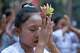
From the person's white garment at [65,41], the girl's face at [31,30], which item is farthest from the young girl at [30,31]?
the person's white garment at [65,41]

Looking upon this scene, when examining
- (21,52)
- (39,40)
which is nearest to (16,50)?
(21,52)

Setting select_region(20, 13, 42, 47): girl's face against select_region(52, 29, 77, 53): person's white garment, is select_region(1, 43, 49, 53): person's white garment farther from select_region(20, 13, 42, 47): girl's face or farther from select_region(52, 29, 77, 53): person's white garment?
select_region(52, 29, 77, 53): person's white garment

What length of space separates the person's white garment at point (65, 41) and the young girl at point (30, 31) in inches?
140

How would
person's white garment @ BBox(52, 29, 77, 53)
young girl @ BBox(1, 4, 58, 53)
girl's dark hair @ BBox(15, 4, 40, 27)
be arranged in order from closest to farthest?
young girl @ BBox(1, 4, 58, 53) < girl's dark hair @ BBox(15, 4, 40, 27) < person's white garment @ BBox(52, 29, 77, 53)

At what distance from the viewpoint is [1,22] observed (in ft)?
22.7

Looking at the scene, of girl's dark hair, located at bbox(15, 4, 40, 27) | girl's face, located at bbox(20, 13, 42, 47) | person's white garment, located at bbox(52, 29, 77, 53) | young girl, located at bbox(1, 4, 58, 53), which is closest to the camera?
young girl, located at bbox(1, 4, 58, 53)

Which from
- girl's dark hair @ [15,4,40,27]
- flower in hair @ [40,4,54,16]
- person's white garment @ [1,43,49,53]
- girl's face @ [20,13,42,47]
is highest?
flower in hair @ [40,4,54,16]

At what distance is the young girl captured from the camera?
2826mm

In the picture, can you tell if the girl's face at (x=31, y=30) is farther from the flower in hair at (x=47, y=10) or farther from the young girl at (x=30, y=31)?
the flower in hair at (x=47, y=10)

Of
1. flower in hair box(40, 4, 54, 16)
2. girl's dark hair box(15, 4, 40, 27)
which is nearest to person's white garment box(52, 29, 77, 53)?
girl's dark hair box(15, 4, 40, 27)

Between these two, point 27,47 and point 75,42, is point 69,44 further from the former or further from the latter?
point 27,47

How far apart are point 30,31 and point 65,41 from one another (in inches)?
160

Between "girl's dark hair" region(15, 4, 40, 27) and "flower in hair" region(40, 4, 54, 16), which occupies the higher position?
"flower in hair" region(40, 4, 54, 16)

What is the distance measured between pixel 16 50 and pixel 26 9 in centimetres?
35
